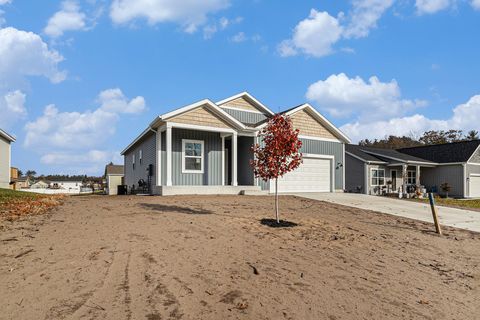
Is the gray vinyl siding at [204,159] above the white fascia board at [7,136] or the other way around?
the other way around

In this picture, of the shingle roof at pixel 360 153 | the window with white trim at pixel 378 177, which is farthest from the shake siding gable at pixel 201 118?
the window with white trim at pixel 378 177

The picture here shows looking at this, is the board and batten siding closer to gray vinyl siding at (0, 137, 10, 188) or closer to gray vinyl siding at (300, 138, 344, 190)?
gray vinyl siding at (300, 138, 344, 190)

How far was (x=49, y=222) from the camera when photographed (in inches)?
305

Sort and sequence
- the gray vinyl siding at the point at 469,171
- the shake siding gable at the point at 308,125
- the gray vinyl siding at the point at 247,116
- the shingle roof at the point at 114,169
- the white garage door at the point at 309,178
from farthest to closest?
the shingle roof at the point at 114,169, the gray vinyl siding at the point at 469,171, the gray vinyl siding at the point at 247,116, the shake siding gable at the point at 308,125, the white garage door at the point at 309,178

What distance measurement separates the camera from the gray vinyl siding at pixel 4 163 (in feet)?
89.6

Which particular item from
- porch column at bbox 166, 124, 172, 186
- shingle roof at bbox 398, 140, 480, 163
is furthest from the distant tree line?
porch column at bbox 166, 124, 172, 186

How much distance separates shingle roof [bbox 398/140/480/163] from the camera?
98.3ft

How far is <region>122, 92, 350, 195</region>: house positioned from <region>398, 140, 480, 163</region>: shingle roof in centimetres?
1489

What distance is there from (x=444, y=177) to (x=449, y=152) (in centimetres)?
246

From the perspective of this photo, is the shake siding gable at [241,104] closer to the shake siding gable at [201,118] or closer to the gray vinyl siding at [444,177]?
the shake siding gable at [201,118]

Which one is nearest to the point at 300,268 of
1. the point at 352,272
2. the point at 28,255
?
the point at 352,272

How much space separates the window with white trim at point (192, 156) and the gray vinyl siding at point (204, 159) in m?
0.16

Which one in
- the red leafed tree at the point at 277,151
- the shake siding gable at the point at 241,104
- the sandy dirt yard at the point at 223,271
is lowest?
the sandy dirt yard at the point at 223,271

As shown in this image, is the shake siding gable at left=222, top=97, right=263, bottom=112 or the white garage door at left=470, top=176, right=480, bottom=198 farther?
the white garage door at left=470, top=176, right=480, bottom=198
